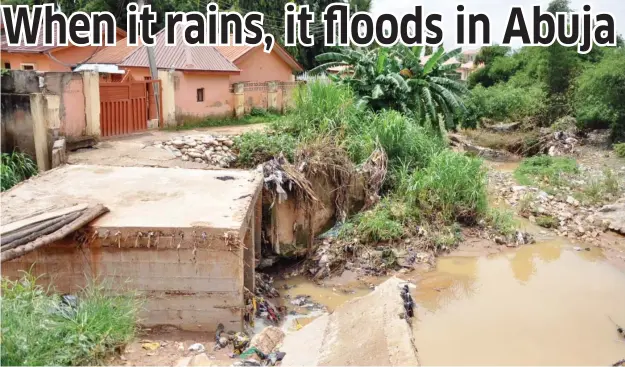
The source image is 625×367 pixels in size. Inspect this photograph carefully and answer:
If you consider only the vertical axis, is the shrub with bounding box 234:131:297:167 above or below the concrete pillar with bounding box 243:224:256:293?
above

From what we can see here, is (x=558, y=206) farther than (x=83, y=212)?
Yes

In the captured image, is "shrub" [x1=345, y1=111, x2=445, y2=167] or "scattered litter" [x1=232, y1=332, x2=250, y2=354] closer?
"scattered litter" [x1=232, y1=332, x2=250, y2=354]

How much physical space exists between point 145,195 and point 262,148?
12.4 ft

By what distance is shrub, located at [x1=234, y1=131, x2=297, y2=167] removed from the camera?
10.5 m

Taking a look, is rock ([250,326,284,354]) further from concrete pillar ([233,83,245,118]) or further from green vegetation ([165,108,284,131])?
concrete pillar ([233,83,245,118])

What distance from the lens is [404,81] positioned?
1355 centimetres

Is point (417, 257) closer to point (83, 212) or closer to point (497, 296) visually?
point (497, 296)

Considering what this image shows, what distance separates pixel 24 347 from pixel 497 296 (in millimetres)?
7128

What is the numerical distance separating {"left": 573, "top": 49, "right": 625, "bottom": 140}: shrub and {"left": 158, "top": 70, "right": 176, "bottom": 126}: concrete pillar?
14373 mm

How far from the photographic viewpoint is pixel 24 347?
12.4 ft

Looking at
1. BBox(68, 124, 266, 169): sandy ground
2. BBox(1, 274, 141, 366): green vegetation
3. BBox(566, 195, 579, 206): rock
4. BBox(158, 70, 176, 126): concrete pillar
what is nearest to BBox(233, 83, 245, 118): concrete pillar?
BBox(158, 70, 176, 126): concrete pillar

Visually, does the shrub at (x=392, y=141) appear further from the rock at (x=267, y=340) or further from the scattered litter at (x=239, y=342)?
the scattered litter at (x=239, y=342)

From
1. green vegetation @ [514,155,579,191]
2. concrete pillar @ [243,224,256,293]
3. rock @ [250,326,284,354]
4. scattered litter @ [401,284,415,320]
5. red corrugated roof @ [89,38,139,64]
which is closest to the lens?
rock @ [250,326,284,354]

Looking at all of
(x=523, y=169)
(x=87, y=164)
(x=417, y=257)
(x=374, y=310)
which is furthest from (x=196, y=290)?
(x=523, y=169)
